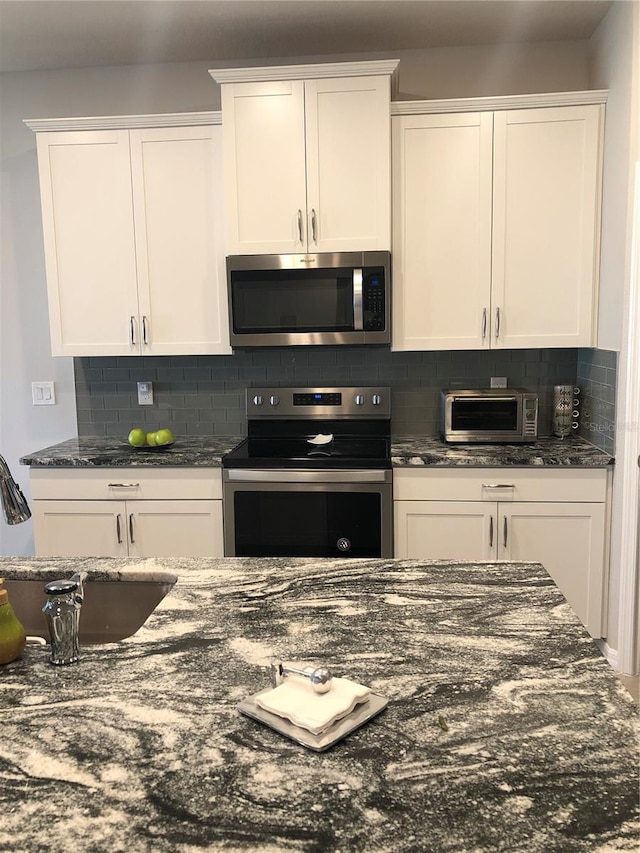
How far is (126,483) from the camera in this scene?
Answer: 3168 millimetres

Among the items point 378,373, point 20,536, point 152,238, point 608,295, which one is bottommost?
point 20,536

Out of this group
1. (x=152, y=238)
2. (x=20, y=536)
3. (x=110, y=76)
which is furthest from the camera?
(x=20, y=536)

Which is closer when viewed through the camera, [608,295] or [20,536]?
[608,295]

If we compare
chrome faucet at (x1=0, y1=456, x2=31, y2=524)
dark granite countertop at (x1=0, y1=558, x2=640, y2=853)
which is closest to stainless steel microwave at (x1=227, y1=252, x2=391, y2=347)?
dark granite countertop at (x1=0, y1=558, x2=640, y2=853)

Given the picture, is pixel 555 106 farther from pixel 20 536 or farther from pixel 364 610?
pixel 20 536

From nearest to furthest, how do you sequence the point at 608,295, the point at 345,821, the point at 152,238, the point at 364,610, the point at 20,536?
the point at 345,821
the point at 364,610
the point at 608,295
the point at 152,238
the point at 20,536

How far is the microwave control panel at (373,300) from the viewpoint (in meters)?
3.12

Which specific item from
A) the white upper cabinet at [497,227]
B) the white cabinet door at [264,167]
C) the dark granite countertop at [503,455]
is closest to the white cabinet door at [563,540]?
the dark granite countertop at [503,455]

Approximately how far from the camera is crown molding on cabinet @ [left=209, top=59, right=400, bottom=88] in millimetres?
2990

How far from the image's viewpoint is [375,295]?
312 cm

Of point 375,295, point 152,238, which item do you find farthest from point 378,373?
point 152,238

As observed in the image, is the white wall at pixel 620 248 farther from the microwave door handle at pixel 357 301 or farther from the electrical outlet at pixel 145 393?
the electrical outlet at pixel 145 393

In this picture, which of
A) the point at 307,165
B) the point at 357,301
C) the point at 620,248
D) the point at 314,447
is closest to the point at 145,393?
the point at 314,447

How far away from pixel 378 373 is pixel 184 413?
1007 mm
